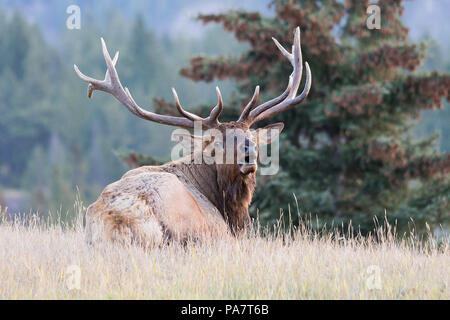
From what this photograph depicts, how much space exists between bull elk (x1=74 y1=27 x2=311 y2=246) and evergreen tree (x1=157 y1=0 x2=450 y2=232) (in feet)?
15.0

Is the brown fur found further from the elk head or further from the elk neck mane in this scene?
the elk head

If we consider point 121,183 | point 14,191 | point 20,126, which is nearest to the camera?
point 121,183

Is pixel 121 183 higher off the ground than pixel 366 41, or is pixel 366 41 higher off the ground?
pixel 366 41

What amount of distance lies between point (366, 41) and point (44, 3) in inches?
7009

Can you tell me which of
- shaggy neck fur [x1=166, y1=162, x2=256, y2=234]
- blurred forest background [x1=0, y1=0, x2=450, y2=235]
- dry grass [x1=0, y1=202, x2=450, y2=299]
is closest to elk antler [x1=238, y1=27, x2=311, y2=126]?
shaggy neck fur [x1=166, y1=162, x2=256, y2=234]

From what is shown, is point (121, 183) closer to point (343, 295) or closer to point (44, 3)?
point (343, 295)

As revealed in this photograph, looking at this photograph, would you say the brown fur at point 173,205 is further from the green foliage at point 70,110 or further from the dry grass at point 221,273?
the green foliage at point 70,110

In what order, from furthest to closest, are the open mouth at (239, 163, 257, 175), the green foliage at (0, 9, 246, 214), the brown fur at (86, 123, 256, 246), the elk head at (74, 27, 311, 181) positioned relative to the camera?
1. the green foliage at (0, 9, 246, 214)
2. the elk head at (74, 27, 311, 181)
3. the open mouth at (239, 163, 257, 175)
4. the brown fur at (86, 123, 256, 246)

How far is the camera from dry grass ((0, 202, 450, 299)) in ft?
15.7

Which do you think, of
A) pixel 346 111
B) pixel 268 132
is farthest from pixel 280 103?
pixel 346 111

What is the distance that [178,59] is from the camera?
77000 mm

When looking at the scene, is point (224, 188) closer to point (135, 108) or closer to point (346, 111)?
point (135, 108)

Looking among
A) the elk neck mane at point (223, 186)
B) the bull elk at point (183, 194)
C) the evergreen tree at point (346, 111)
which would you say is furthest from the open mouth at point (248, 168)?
the evergreen tree at point (346, 111)
